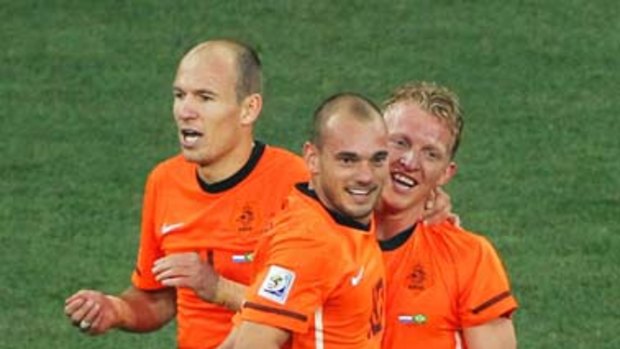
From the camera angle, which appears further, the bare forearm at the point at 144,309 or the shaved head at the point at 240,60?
the bare forearm at the point at 144,309

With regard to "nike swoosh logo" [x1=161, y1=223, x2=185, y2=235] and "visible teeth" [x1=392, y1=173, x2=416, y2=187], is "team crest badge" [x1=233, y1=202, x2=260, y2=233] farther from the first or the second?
"visible teeth" [x1=392, y1=173, x2=416, y2=187]

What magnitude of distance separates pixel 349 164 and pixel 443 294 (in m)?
0.69

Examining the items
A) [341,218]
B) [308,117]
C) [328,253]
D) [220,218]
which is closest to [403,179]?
[341,218]

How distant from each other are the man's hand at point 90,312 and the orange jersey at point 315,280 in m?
0.98

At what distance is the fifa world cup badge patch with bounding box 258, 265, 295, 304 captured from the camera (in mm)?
6895

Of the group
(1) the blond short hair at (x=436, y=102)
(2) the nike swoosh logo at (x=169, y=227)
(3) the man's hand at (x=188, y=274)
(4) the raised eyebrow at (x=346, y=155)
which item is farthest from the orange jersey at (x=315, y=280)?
(2) the nike swoosh logo at (x=169, y=227)

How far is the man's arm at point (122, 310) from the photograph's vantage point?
7.90 meters

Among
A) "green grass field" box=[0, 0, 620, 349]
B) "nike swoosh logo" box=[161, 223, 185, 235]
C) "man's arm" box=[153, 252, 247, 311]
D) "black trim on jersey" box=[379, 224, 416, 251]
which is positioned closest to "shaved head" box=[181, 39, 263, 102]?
"nike swoosh logo" box=[161, 223, 185, 235]

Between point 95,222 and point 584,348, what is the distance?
2996 mm

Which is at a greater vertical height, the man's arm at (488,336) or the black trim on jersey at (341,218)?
the black trim on jersey at (341,218)

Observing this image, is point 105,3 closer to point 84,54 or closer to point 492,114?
point 84,54

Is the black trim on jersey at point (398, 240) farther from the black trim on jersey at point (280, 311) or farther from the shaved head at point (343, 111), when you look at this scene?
the black trim on jersey at point (280, 311)

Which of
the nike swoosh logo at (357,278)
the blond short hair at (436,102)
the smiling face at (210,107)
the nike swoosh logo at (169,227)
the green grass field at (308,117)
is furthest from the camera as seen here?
the green grass field at (308,117)

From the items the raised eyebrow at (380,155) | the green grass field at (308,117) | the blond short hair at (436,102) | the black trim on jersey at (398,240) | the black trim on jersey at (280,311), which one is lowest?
the black trim on jersey at (280,311)
